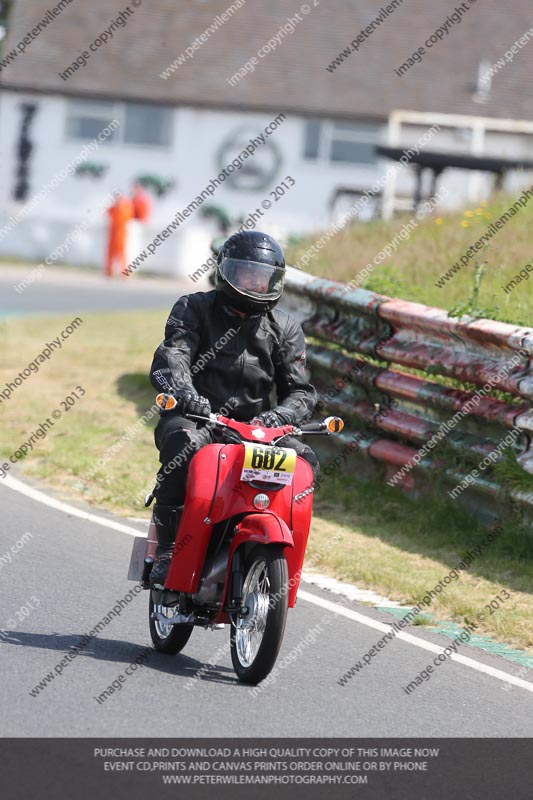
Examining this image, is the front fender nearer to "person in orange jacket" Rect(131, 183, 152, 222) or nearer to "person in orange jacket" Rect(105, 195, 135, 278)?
"person in orange jacket" Rect(105, 195, 135, 278)

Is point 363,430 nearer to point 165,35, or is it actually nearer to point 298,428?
point 298,428

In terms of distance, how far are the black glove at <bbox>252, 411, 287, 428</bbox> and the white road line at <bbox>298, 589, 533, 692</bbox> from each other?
5.38 ft

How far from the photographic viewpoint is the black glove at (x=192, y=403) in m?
6.49

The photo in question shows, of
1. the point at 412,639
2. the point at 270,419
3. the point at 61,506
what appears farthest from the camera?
the point at 61,506

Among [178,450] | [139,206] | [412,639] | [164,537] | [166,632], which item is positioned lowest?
[139,206]

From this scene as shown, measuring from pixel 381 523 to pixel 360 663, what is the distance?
3.27 metres

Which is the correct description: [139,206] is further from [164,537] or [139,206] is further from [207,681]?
[207,681]

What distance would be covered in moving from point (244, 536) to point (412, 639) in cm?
173

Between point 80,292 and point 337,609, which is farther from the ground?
point 337,609

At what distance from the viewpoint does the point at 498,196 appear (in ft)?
59.6

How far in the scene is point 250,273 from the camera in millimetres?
6828

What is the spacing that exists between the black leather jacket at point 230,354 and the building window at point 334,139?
113 ft

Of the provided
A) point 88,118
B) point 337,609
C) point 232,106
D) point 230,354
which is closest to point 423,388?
point 337,609

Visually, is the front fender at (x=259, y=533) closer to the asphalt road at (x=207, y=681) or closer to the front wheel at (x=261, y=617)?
the front wheel at (x=261, y=617)
